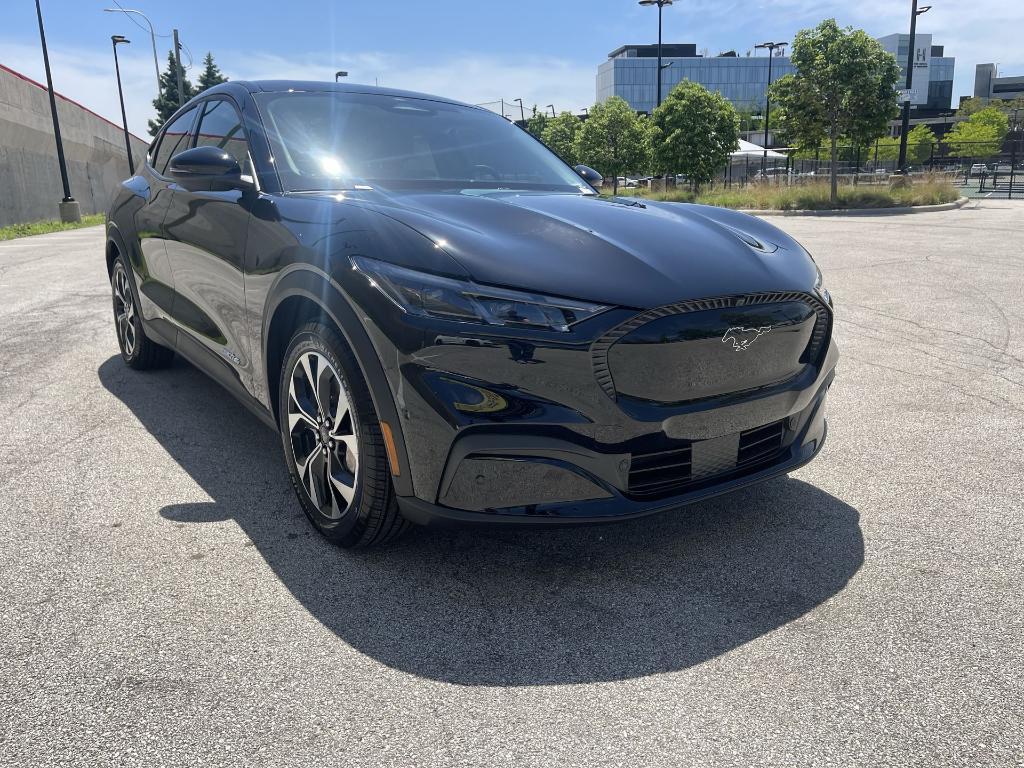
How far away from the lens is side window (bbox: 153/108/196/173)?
4.35m

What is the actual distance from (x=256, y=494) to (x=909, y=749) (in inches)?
98.7

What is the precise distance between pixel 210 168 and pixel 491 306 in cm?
157

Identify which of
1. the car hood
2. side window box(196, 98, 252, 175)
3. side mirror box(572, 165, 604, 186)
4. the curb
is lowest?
the curb

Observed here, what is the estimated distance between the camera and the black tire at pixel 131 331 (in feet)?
16.2

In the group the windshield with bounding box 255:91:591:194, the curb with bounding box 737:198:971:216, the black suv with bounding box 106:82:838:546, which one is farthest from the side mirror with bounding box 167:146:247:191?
the curb with bounding box 737:198:971:216

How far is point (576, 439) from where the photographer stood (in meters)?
2.27

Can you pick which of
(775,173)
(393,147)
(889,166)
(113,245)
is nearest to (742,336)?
(393,147)

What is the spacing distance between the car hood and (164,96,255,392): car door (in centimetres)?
74

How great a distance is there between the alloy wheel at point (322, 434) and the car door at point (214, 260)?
0.50m

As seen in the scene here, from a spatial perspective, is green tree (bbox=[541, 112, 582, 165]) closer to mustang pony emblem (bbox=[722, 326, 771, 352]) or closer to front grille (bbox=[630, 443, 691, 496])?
mustang pony emblem (bbox=[722, 326, 771, 352])

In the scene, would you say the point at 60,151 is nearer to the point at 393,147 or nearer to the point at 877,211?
the point at 877,211

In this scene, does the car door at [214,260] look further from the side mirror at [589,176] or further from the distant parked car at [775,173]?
the distant parked car at [775,173]

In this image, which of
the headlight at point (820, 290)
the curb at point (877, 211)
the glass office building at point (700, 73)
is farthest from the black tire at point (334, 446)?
the glass office building at point (700, 73)

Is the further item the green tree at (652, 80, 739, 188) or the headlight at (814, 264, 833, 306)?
the green tree at (652, 80, 739, 188)
